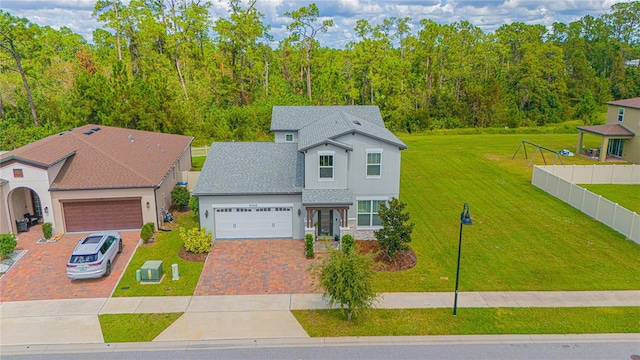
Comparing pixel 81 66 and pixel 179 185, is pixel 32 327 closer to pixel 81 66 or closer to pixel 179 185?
pixel 179 185

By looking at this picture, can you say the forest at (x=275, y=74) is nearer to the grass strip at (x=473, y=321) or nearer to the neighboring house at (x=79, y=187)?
the neighboring house at (x=79, y=187)

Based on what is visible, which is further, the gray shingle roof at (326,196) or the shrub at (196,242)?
the gray shingle roof at (326,196)

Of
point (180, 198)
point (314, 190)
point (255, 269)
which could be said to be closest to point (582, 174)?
point (314, 190)

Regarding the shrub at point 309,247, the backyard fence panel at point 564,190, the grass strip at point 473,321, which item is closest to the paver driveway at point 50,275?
the shrub at point 309,247

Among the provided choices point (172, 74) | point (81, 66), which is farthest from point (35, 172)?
point (172, 74)

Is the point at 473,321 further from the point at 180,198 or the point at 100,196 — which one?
the point at 100,196
